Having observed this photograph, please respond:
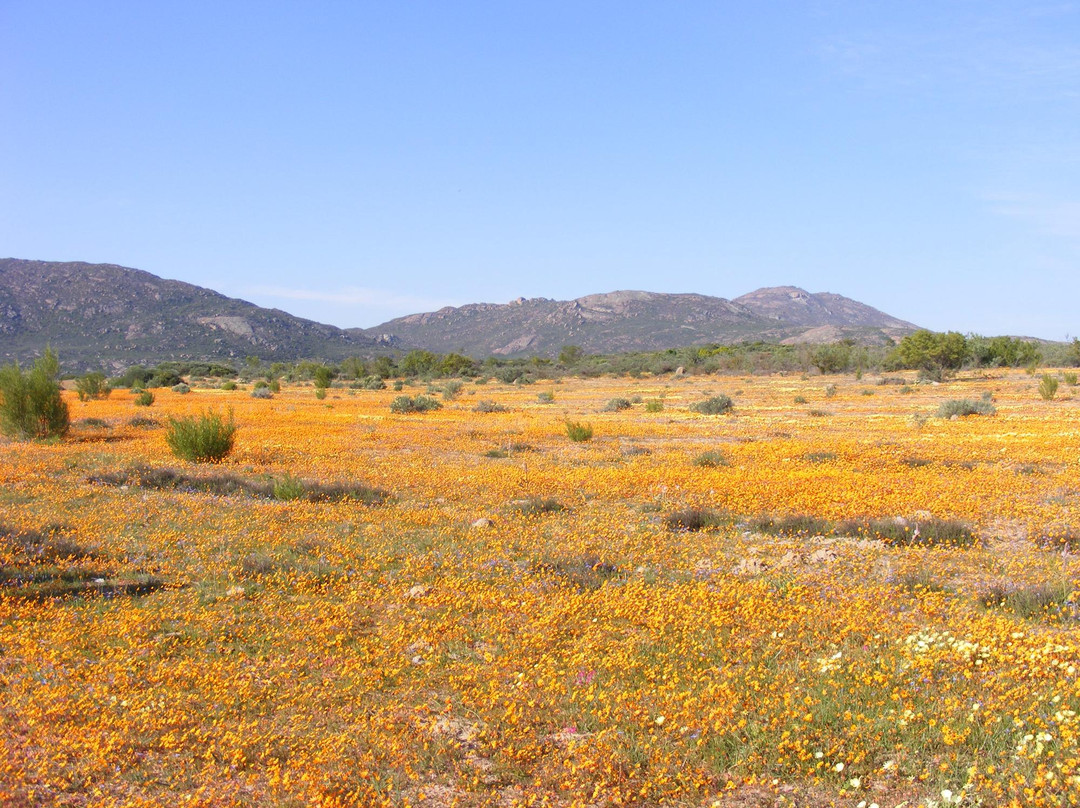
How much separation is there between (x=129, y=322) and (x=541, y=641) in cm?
11761

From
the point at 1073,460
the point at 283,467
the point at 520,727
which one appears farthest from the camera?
the point at 283,467

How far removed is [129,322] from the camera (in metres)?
108

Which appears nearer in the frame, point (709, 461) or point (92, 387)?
point (709, 461)

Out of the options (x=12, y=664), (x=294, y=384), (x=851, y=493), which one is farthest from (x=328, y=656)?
(x=294, y=384)

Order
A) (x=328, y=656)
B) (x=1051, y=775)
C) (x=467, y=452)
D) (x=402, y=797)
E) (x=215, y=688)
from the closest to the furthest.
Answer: (x=1051, y=775), (x=402, y=797), (x=215, y=688), (x=328, y=656), (x=467, y=452)

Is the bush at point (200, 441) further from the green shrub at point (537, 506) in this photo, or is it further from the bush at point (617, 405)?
the bush at point (617, 405)

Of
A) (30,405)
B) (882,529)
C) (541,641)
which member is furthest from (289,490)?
(30,405)

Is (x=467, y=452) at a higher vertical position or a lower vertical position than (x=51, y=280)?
lower

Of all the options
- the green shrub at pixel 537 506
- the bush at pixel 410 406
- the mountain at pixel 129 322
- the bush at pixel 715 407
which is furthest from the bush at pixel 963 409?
the mountain at pixel 129 322

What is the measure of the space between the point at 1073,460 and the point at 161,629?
16.2 m

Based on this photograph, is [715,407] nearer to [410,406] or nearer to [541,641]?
[410,406]

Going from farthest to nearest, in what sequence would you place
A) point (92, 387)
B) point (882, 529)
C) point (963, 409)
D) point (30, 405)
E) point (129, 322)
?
point (129, 322), point (92, 387), point (963, 409), point (30, 405), point (882, 529)

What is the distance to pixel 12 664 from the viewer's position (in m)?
5.98

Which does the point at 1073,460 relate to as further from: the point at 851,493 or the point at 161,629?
the point at 161,629
